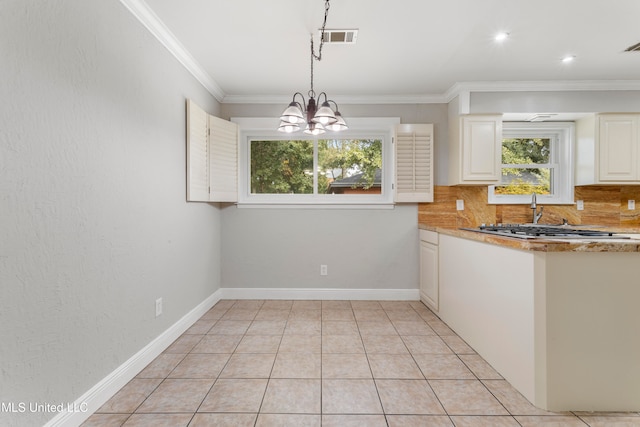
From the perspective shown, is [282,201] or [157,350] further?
[282,201]

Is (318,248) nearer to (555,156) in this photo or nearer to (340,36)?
(340,36)

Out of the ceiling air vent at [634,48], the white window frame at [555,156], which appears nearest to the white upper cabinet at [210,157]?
the white window frame at [555,156]

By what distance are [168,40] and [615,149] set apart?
4.22m

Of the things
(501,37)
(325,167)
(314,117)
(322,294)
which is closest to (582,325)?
(314,117)

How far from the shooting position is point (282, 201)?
3879mm

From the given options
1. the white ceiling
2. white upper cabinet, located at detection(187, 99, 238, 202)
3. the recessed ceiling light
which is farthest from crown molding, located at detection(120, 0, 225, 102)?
the recessed ceiling light

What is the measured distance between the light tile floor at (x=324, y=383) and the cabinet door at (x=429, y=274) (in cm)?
34

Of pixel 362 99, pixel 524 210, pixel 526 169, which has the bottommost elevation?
pixel 524 210

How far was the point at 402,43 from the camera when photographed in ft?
8.46

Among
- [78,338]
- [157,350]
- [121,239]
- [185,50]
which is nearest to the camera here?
[78,338]

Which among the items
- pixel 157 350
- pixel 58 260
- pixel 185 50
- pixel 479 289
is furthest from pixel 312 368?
pixel 185 50

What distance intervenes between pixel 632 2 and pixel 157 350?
387 cm

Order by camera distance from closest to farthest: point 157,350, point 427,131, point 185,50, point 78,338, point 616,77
A: point 78,338 < point 157,350 < point 185,50 < point 616,77 < point 427,131

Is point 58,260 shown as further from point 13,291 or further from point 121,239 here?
point 121,239
